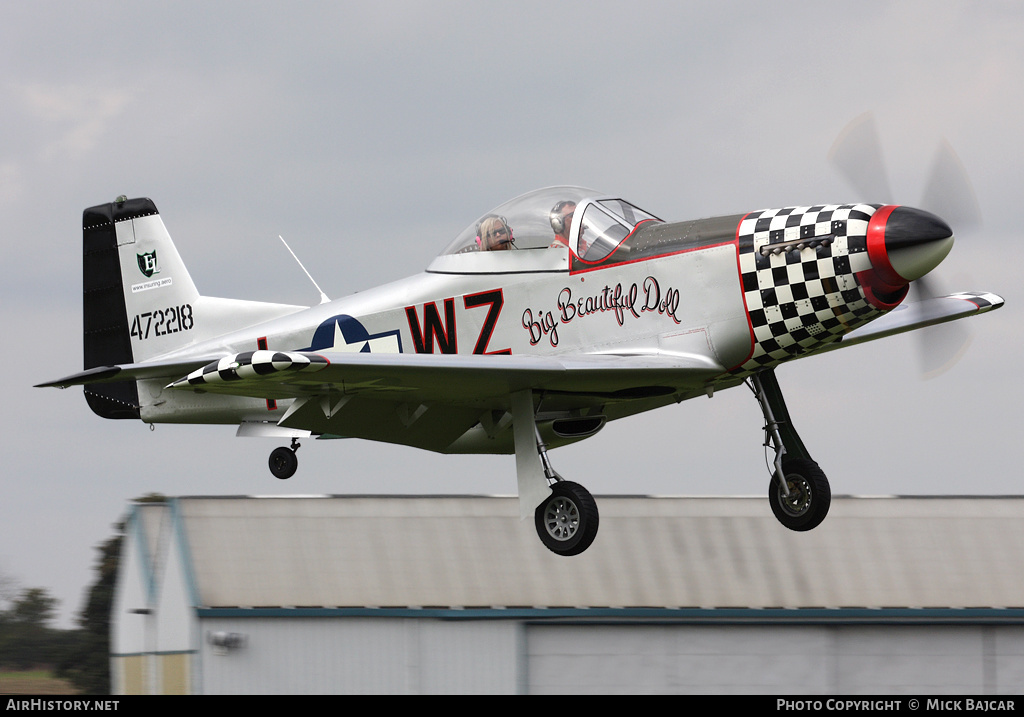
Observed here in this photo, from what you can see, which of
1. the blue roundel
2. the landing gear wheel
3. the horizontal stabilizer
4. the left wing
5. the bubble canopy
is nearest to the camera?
the left wing

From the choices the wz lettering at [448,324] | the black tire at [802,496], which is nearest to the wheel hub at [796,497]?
the black tire at [802,496]

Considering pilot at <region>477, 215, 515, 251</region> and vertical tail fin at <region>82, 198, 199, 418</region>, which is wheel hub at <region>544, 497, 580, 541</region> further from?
vertical tail fin at <region>82, 198, 199, 418</region>

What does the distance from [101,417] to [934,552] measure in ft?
60.3

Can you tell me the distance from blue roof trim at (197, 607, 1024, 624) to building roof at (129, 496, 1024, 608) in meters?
0.18

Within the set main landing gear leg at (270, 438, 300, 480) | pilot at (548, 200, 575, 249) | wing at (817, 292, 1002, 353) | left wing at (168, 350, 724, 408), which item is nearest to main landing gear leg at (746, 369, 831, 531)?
wing at (817, 292, 1002, 353)

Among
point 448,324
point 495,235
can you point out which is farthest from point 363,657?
point 495,235

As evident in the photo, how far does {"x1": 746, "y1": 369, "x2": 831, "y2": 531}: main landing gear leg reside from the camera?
1244cm

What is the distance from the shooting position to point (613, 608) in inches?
1037

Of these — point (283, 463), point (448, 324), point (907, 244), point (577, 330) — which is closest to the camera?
point (907, 244)

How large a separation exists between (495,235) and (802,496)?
12.4ft

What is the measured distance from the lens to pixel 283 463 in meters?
15.8

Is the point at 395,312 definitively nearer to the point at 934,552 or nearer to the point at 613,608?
the point at 613,608

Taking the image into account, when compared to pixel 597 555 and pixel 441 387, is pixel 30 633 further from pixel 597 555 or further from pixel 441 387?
pixel 441 387

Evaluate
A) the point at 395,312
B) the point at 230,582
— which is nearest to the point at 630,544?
the point at 230,582
